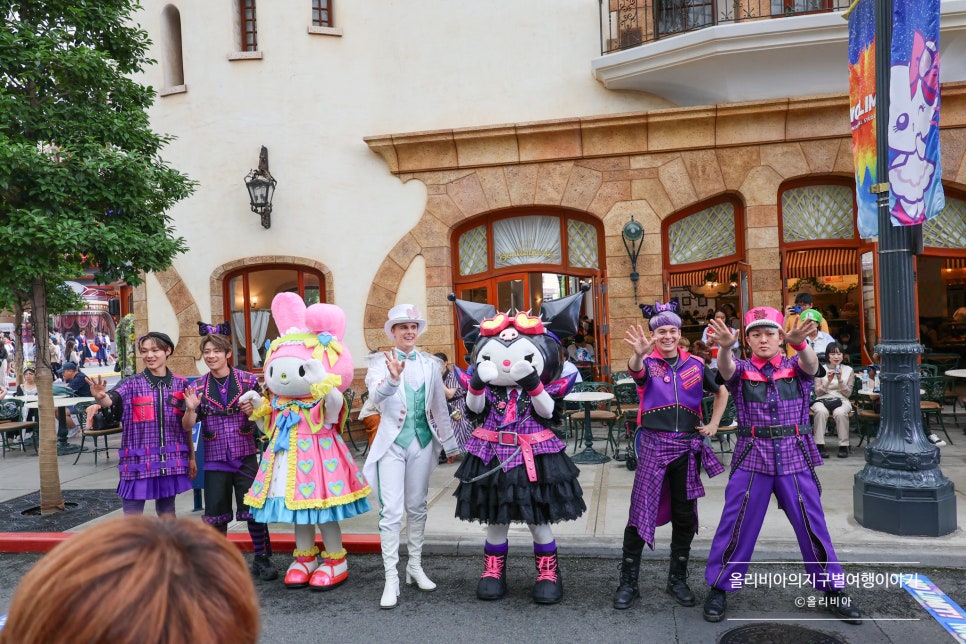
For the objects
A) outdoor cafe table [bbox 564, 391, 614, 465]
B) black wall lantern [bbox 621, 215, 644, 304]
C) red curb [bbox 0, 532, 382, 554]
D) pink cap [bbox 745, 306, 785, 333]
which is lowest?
red curb [bbox 0, 532, 382, 554]

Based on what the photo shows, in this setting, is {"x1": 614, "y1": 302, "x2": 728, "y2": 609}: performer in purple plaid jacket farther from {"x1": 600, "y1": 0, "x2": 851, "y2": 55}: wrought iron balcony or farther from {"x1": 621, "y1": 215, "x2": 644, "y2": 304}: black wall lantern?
{"x1": 600, "y1": 0, "x2": 851, "y2": 55}: wrought iron balcony

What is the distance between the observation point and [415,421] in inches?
186

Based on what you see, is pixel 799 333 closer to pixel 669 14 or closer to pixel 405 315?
pixel 405 315

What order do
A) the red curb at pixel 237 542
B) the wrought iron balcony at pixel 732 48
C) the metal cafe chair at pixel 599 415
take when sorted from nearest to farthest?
the red curb at pixel 237 542 → the metal cafe chair at pixel 599 415 → the wrought iron balcony at pixel 732 48

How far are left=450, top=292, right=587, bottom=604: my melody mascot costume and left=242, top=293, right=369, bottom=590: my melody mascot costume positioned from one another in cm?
93

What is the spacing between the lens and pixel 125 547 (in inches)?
35.8

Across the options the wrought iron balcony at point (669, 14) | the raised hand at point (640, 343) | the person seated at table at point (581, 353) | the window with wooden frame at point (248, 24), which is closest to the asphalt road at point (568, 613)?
the raised hand at point (640, 343)

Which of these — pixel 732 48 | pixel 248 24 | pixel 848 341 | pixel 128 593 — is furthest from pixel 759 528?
pixel 248 24

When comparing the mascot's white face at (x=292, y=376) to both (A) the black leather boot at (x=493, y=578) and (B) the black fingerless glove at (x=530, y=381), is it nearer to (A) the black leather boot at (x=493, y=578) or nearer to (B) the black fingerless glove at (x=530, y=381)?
(B) the black fingerless glove at (x=530, y=381)

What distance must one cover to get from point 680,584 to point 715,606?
0.32 metres

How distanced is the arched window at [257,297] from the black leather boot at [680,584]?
26.0 feet

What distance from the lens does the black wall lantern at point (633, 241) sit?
9.91m

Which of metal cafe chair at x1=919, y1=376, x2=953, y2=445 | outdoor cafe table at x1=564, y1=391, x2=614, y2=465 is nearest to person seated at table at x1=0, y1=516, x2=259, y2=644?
outdoor cafe table at x1=564, y1=391, x2=614, y2=465

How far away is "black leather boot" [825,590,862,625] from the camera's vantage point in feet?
13.0
